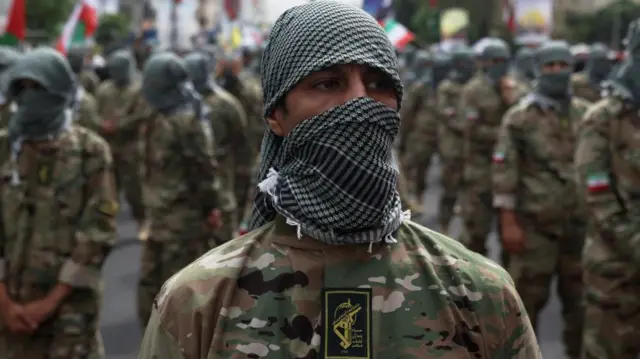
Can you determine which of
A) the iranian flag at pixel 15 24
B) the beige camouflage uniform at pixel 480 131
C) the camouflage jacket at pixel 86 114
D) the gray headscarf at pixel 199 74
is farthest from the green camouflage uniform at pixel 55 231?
the beige camouflage uniform at pixel 480 131

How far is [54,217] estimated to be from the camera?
4.32m

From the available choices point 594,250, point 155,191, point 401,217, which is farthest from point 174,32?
point 401,217

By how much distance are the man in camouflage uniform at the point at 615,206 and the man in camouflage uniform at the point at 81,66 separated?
7.81 meters

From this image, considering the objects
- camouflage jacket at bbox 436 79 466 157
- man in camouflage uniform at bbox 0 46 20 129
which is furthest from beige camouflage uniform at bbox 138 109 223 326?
camouflage jacket at bbox 436 79 466 157

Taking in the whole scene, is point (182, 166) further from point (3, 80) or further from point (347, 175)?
point (347, 175)

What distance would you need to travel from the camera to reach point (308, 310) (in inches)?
73.0

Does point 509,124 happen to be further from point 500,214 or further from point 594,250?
point 594,250

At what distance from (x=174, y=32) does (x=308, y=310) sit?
2046 centimetres

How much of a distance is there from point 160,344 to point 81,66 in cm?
1074

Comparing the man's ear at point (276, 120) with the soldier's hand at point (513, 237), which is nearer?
the man's ear at point (276, 120)

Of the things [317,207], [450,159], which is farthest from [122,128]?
[317,207]

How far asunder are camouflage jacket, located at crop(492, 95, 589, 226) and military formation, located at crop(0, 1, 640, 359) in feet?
0.04

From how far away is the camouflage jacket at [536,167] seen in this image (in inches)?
242

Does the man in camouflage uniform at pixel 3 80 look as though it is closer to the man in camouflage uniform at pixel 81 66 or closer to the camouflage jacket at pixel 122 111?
the camouflage jacket at pixel 122 111
